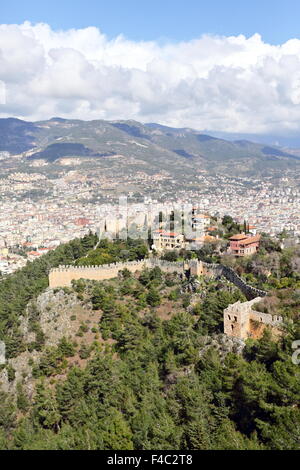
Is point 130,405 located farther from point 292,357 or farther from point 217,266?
point 217,266

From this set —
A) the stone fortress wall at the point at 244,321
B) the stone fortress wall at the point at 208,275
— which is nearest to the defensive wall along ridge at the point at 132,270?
the stone fortress wall at the point at 208,275

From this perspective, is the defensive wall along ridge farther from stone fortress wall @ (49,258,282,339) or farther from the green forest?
the green forest

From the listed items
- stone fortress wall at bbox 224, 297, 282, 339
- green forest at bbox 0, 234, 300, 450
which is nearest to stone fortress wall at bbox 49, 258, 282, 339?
stone fortress wall at bbox 224, 297, 282, 339

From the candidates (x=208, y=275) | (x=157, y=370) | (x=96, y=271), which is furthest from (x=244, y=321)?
(x=96, y=271)

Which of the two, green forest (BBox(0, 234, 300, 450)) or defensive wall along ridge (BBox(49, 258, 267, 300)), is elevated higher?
defensive wall along ridge (BBox(49, 258, 267, 300))

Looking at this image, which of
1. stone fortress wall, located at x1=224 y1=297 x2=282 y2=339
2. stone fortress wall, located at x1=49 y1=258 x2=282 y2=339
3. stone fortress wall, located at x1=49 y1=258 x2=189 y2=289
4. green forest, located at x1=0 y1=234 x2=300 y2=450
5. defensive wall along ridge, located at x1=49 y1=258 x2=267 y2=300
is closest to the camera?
green forest, located at x1=0 y1=234 x2=300 y2=450

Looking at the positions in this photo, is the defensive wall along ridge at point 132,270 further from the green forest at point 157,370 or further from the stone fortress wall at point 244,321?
the stone fortress wall at point 244,321

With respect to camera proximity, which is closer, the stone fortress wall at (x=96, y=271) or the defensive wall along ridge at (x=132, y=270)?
the defensive wall along ridge at (x=132, y=270)

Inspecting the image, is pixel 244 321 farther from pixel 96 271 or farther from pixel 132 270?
pixel 96 271

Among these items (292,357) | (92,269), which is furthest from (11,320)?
(292,357)
